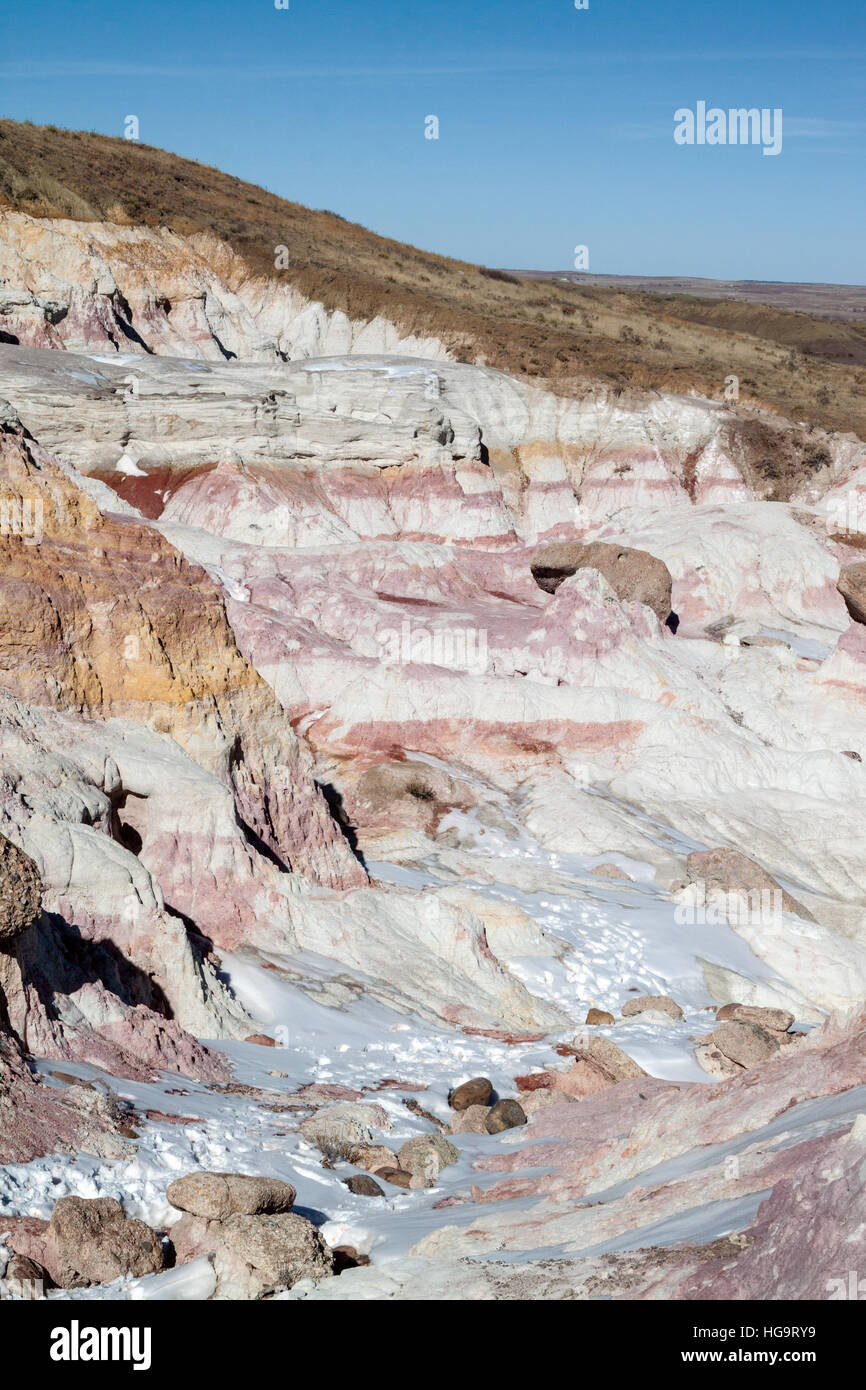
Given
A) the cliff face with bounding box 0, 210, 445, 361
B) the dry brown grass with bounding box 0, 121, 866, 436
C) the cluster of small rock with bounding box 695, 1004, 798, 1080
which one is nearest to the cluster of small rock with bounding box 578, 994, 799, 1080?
the cluster of small rock with bounding box 695, 1004, 798, 1080

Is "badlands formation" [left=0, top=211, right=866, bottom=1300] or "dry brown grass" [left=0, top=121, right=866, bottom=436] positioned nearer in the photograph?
"badlands formation" [left=0, top=211, right=866, bottom=1300]

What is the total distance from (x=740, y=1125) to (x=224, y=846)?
9.85 metres

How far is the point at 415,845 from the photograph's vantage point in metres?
25.6

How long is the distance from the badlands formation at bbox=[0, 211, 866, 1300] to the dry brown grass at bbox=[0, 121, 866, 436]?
6.09 meters

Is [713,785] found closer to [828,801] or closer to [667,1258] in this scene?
[828,801]

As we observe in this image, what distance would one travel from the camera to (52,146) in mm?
72938

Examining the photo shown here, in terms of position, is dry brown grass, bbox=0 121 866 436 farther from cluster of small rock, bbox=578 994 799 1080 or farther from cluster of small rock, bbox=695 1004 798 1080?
cluster of small rock, bbox=695 1004 798 1080

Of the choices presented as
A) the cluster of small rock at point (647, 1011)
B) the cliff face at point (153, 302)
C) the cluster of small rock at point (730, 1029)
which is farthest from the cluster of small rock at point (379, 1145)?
the cliff face at point (153, 302)

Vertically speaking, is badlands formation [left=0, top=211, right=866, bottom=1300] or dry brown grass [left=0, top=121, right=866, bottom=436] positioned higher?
dry brown grass [left=0, top=121, right=866, bottom=436]

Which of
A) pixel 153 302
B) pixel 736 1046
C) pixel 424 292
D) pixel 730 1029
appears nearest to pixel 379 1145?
pixel 736 1046

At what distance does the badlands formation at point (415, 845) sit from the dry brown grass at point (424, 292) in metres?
6.09

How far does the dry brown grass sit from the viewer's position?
59.9 metres

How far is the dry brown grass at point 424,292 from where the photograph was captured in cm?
5988

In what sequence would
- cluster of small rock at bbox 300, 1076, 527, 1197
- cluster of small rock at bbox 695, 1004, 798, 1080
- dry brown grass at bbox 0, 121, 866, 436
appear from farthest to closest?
1. dry brown grass at bbox 0, 121, 866, 436
2. cluster of small rock at bbox 695, 1004, 798, 1080
3. cluster of small rock at bbox 300, 1076, 527, 1197
